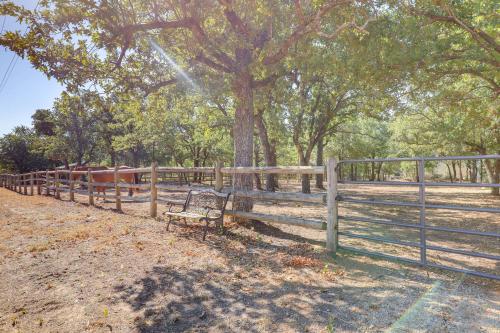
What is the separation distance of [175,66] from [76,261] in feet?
23.0

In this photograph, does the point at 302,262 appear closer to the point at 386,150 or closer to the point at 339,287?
the point at 339,287

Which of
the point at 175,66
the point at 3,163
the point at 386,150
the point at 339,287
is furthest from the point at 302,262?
the point at 3,163

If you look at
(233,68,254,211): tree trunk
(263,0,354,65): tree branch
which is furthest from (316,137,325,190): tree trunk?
(263,0,354,65): tree branch

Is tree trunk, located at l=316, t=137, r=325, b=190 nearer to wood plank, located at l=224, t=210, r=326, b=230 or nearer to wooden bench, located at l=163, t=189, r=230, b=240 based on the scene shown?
wooden bench, located at l=163, t=189, r=230, b=240

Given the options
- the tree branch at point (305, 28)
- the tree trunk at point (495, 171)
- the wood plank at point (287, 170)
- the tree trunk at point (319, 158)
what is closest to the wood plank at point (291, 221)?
the wood plank at point (287, 170)

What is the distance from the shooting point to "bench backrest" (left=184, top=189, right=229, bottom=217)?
7039 millimetres

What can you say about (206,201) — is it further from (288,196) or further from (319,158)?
(319,158)

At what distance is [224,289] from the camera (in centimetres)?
386

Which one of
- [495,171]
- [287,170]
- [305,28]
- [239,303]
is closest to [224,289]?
[239,303]

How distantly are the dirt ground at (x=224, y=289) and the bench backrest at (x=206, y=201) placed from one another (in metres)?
0.84

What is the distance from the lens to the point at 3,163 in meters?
44.2

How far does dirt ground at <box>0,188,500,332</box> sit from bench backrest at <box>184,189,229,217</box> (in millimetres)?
845

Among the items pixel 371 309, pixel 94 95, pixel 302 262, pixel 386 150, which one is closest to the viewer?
pixel 371 309

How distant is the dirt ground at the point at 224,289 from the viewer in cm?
302
